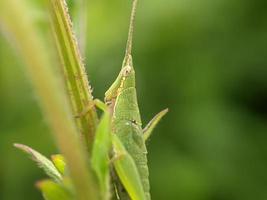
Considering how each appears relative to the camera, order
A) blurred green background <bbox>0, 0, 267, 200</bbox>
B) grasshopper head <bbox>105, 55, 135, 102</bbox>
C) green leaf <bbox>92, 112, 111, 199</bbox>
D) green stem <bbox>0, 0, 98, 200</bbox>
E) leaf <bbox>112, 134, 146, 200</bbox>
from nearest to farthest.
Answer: green stem <bbox>0, 0, 98, 200</bbox> → green leaf <bbox>92, 112, 111, 199</bbox> → leaf <bbox>112, 134, 146, 200</bbox> → grasshopper head <bbox>105, 55, 135, 102</bbox> → blurred green background <bbox>0, 0, 267, 200</bbox>

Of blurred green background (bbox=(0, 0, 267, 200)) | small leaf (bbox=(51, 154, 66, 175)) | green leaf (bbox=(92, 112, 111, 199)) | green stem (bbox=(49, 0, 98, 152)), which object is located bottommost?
blurred green background (bbox=(0, 0, 267, 200))

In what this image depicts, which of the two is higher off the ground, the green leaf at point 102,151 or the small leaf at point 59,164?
the green leaf at point 102,151

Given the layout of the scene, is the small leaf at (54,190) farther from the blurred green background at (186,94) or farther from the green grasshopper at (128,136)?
the blurred green background at (186,94)

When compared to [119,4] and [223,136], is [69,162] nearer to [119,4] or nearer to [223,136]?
[223,136]

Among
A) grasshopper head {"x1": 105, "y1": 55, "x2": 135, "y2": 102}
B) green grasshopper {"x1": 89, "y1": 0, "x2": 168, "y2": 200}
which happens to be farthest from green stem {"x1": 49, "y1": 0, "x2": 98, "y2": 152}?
grasshopper head {"x1": 105, "y1": 55, "x2": 135, "y2": 102}

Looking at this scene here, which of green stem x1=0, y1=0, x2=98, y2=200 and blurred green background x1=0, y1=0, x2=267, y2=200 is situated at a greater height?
green stem x1=0, y1=0, x2=98, y2=200

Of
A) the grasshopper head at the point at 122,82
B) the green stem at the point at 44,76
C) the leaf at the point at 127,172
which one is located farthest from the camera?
the grasshopper head at the point at 122,82

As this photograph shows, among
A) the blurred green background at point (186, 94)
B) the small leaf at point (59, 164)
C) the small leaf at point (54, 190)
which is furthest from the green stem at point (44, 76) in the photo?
the blurred green background at point (186, 94)

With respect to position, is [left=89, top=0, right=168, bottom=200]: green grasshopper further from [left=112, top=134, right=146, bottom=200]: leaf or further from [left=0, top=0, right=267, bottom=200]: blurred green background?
[left=0, top=0, right=267, bottom=200]: blurred green background
